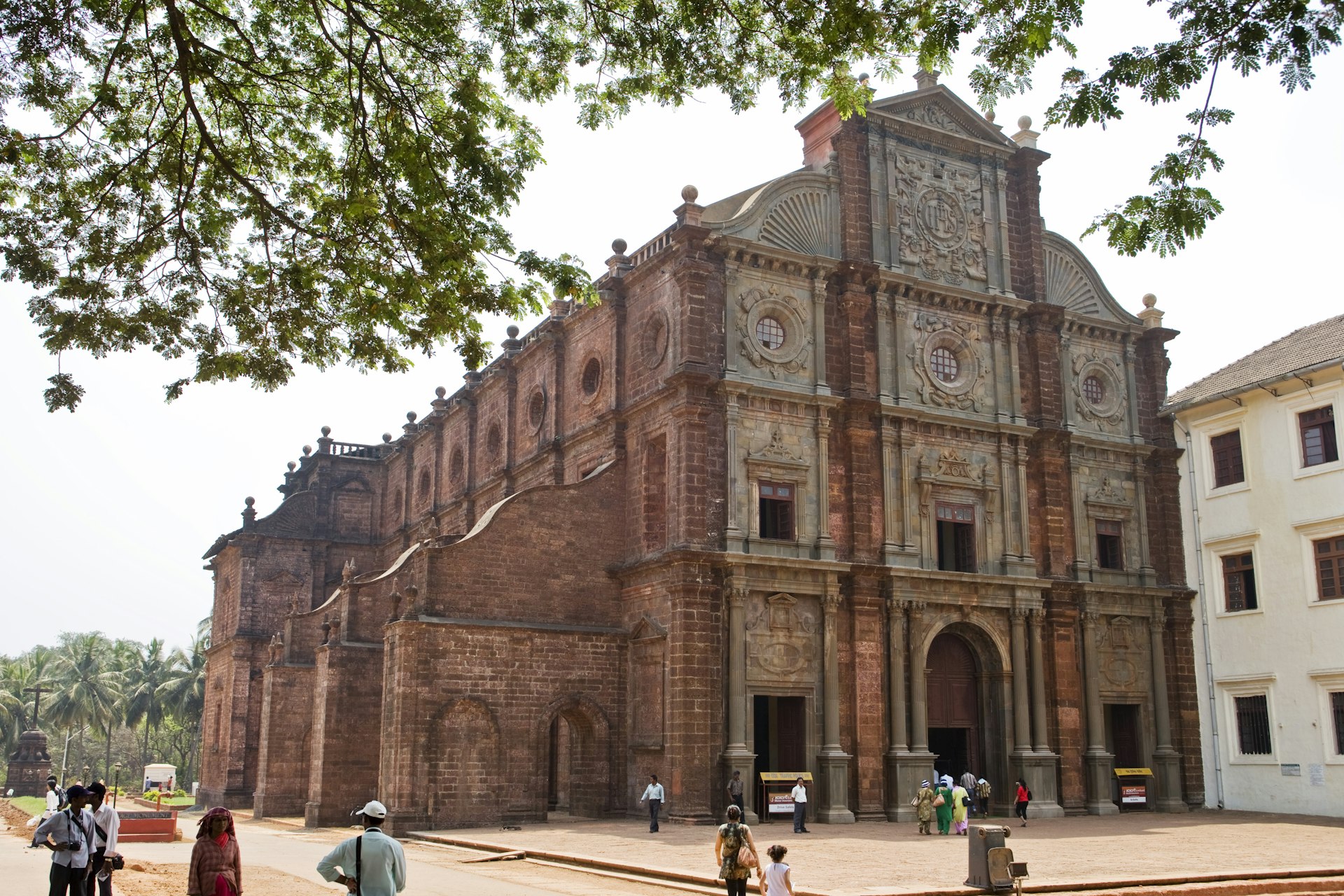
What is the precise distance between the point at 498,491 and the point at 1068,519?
15504mm

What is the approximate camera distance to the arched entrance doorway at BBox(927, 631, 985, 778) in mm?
29578

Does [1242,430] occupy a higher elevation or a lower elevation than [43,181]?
higher

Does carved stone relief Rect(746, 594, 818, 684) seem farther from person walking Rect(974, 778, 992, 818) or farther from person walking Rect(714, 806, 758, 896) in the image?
person walking Rect(714, 806, 758, 896)

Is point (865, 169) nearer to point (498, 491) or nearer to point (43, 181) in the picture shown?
point (498, 491)

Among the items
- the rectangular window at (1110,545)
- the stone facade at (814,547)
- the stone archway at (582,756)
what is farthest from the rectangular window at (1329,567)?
the stone archway at (582,756)

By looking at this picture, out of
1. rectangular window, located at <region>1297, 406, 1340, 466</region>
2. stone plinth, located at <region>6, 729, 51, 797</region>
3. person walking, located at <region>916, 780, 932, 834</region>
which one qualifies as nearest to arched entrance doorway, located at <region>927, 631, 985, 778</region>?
person walking, located at <region>916, 780, 932, 834</region>

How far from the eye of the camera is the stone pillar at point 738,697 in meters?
25.9

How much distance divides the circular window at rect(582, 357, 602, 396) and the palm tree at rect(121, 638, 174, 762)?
154 feet

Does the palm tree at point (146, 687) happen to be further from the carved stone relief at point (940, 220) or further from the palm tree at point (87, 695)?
the carved stone relief at point (940, 220)

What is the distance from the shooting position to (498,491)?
119 ft

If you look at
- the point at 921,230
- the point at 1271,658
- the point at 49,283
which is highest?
the point at 921,230

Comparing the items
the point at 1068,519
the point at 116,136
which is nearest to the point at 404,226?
the point at 116,136

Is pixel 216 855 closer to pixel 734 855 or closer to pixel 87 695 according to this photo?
pixel 734 855

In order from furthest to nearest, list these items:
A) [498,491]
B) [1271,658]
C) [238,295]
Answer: [498,491] < [1271,658] < [238,295]
